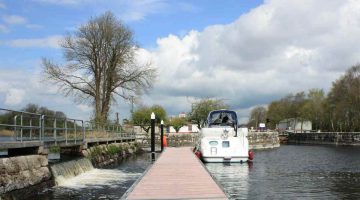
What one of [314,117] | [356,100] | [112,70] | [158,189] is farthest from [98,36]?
[314,117]

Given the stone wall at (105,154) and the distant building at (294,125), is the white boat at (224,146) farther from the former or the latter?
the distant building at (294,125)

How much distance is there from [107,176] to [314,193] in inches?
428

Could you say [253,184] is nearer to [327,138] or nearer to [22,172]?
[22,172]

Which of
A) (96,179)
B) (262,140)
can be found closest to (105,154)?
(96,179)

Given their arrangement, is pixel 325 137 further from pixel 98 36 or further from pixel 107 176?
pixel 107 176

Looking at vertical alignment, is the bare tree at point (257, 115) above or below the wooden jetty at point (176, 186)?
above

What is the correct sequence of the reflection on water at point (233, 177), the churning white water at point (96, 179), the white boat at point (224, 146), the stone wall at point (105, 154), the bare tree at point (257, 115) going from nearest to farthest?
1. the reflection on water at point (233, 177)
2. the churning white water at point (96, 179)
3. the stone wall at point (105, 154)
4. the white boat at point (224, 146)
5. the bare tree at point (257, 115)

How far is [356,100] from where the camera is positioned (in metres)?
78.3

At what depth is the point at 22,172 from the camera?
17203 mm

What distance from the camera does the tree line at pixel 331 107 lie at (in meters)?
79.9

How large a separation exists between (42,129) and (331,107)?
73398 mm

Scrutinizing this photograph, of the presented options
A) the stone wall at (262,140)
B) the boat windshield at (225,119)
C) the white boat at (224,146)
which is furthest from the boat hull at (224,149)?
the stone wall at (262,140)

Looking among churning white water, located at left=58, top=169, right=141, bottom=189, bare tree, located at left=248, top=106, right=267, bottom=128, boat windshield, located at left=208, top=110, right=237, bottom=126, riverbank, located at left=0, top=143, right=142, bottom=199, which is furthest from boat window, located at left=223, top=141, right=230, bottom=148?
bare tree, located at left=248, top=106, right=267, bottom=128

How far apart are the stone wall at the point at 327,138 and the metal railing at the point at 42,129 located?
55.2 m
